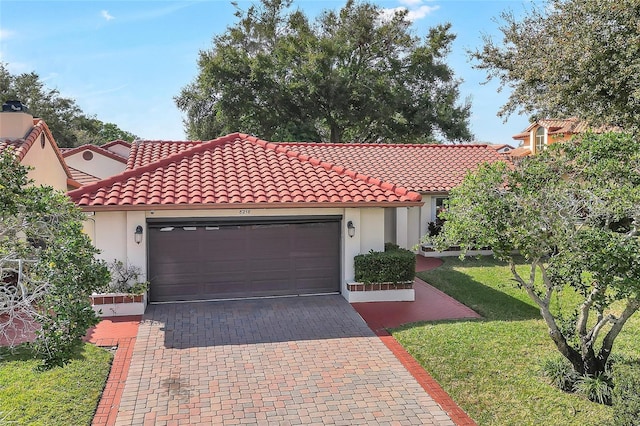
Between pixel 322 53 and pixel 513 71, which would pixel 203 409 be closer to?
pixel 513 71

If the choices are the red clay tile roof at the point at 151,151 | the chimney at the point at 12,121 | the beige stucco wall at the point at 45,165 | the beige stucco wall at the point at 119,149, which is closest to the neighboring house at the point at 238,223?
the red clay tile roof at the point at 151,151

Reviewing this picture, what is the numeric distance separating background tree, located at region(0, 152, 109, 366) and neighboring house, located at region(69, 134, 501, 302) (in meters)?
6.22

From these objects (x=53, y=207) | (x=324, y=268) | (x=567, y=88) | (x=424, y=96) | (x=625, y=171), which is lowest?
(x=324, y=268)

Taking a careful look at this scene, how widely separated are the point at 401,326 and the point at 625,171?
578 centimetres

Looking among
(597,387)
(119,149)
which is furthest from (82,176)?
(597,387)

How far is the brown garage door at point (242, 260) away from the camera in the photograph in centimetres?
1319

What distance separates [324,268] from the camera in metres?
14.1

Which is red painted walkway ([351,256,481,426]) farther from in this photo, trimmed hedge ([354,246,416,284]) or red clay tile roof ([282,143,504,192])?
red clay tile roof ([282,143,504,192])

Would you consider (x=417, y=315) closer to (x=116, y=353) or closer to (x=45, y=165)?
(x=116, y=353)

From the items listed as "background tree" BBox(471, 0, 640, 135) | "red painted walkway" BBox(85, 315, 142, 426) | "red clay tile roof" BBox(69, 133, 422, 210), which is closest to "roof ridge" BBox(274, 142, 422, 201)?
"red clay tile roof" BBox(69, 133, 422, 210)

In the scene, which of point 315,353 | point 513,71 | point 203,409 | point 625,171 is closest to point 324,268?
point 315,353

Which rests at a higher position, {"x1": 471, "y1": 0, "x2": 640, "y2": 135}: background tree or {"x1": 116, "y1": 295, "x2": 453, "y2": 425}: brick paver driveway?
{"x1": 471, "y1": 0, "x2": 640, "y2": 135}: background tree

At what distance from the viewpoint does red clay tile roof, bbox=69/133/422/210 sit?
40.8 feet

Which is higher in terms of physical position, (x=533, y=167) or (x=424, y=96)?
(x=424, y=96)
